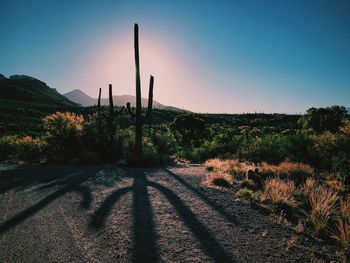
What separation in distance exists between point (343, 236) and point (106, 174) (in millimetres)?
7861

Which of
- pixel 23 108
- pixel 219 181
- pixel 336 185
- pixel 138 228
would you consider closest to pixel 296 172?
pixel 336 185

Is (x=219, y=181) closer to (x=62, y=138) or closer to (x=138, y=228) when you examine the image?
(x=138, y=228)

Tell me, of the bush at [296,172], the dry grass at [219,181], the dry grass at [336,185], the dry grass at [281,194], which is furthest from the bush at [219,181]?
the dry grass at [336,185]

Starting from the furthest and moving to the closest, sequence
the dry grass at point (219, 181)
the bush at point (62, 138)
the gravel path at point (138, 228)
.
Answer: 1. the bush at point (62, 138)
2. the dry grass at point (219, 181)
3. the gravel path at point (138, 228)

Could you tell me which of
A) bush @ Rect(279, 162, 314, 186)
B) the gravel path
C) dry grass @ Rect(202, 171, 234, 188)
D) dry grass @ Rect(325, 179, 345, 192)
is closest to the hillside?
the gravel path

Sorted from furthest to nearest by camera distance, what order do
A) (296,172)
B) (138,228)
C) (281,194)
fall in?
(296,172)
(281,194)
(138,228)

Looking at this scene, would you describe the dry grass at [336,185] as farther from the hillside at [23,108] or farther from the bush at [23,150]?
the hillside at [23,108]

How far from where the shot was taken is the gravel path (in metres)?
3.70

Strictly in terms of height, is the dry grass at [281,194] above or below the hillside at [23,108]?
below

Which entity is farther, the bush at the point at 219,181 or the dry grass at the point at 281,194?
the bush at the point at 219,181

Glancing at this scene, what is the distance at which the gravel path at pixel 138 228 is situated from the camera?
3697 millimetres

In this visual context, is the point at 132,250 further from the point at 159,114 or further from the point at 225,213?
the point at 159,114

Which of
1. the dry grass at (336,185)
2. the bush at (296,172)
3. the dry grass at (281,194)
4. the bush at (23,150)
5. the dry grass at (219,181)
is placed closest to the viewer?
the dry grass at (281,194)

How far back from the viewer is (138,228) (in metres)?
4.57
